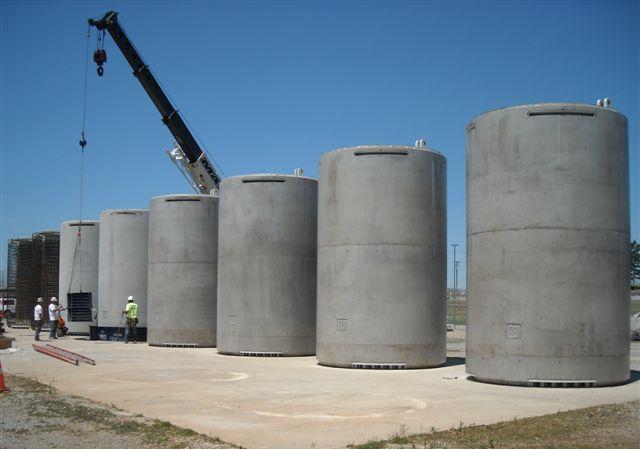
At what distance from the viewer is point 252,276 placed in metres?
22.8

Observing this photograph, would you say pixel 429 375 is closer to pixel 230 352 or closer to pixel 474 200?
pixel 474 200

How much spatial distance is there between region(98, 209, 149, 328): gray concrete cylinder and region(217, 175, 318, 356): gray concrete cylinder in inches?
324

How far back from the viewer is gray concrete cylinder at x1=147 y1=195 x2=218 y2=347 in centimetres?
2650

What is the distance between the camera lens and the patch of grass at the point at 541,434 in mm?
9102

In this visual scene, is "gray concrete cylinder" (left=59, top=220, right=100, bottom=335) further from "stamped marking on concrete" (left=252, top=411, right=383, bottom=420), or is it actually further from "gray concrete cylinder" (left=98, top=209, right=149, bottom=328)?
"stamped marking on concrete" (left=252, top=411, right=383, bottom=420)

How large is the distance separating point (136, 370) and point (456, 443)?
10.7 meters

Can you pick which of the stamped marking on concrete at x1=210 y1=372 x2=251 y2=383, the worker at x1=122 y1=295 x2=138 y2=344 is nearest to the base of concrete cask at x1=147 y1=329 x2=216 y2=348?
the worker at x1=122 y1=295 x2=138 y2=344

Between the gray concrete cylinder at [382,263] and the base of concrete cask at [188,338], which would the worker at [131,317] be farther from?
the gray concrete cylinder at [382,263]

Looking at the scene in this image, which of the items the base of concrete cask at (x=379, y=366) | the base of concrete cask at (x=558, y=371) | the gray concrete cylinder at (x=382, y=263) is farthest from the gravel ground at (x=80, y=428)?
the gray concrete cylinder at (x=382, y=263)

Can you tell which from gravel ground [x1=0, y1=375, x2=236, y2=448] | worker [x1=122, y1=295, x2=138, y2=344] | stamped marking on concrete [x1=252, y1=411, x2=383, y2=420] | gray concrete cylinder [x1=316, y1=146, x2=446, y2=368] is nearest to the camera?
gravel ground [x1=0, y1=375, x2=236, y2=448]

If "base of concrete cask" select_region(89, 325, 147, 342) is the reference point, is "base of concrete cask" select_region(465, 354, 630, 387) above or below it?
above

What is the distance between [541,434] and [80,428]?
5.99m

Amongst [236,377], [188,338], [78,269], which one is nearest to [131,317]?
[188,338]

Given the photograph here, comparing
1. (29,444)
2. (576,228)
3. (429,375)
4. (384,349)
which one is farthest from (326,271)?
(29,444)
